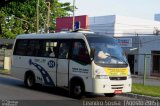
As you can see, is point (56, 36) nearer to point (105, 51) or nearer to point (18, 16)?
point (105, 51)

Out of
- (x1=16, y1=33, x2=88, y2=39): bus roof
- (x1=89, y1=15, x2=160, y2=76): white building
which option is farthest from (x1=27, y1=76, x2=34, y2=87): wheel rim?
(x1=89, y1=15, x2=160, y2=76): white building

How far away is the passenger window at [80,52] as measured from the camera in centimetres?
1638

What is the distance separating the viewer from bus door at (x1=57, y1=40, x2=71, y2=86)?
57.0ft

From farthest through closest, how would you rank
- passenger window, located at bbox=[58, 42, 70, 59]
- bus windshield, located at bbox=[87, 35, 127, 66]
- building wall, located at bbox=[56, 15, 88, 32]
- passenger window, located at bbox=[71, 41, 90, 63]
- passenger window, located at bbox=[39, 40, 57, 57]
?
building wall, located at bbox=[56, 15, 88, 32]
passenger window, located at bbox=[39, 40, 57, 57]
passenger window, located at bbox=[58, 42, 70, 59]
passenger window, located at bbox=[71, 41, 90, 63]
bus windshield, located at bbox=[87, 35, 127, 66]

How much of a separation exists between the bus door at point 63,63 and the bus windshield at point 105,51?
4.49 feet

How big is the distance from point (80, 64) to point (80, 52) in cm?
49

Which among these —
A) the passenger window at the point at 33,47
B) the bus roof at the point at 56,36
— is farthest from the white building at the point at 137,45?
the passenger window at the point at 33,47

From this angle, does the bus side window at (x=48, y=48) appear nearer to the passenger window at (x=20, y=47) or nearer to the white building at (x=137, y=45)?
the passenger window at (x=20, y=47)

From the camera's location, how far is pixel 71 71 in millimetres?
17047

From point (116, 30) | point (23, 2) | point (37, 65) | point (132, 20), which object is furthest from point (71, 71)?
point (23, 2)

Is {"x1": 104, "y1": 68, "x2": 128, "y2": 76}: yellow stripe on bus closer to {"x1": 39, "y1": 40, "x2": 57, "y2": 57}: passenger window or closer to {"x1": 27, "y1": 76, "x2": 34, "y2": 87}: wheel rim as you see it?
{"x1": 39, "y1": 40, "x2": 57, "y2": 57}: passenger window

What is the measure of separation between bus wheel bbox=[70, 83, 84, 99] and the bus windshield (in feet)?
4.15

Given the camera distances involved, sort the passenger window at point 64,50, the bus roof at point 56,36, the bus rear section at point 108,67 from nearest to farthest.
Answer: the bus rear section at point 108,67 → the bus roof at point 56,36 → the passenger window at point 64,50

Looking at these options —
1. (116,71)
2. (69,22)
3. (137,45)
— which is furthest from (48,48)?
(69,22)
